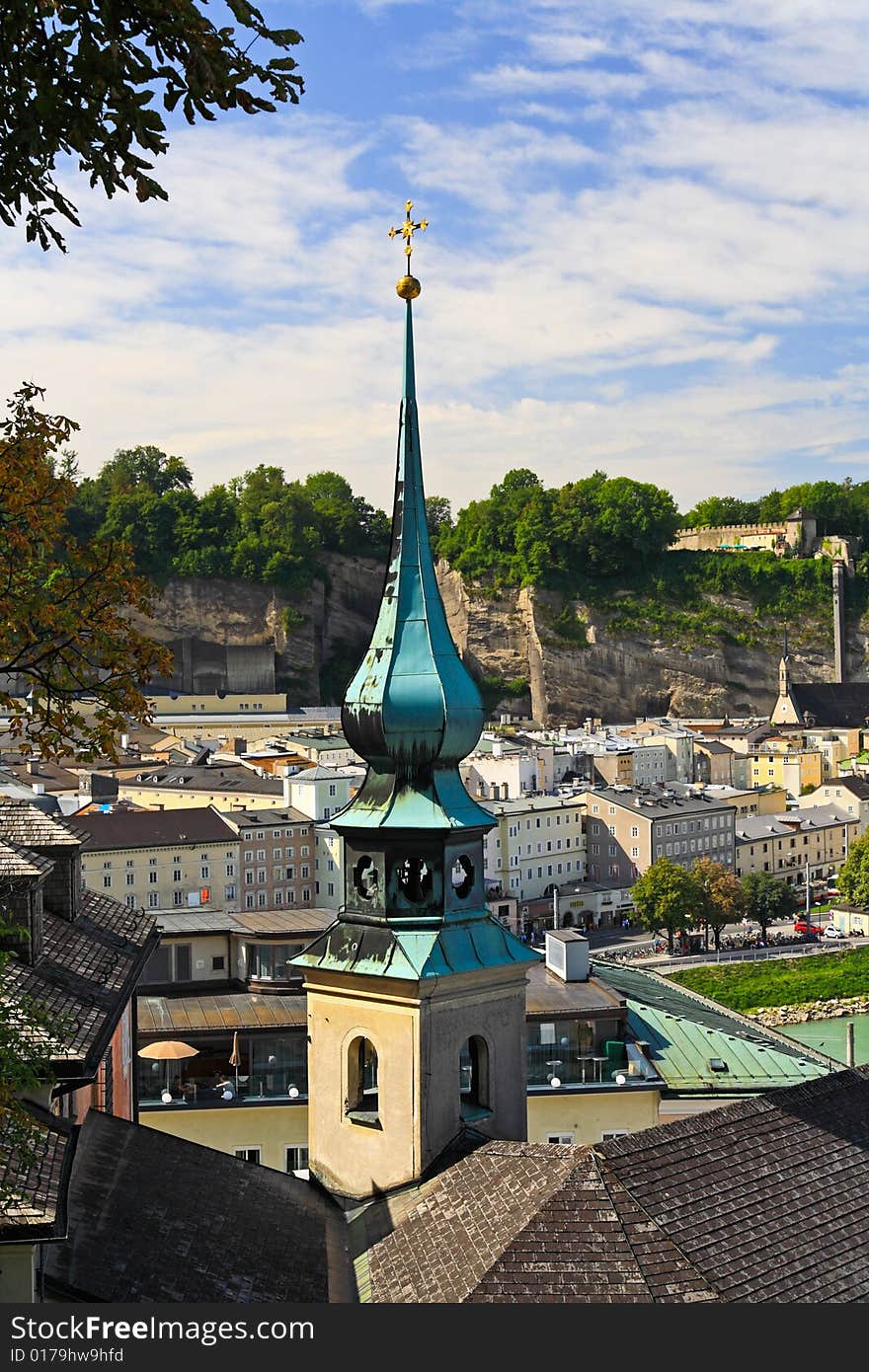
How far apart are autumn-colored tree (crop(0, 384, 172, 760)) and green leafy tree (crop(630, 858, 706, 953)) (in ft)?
172

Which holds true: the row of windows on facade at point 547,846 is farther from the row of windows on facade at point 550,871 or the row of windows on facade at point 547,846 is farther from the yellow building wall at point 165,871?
the yellow building wall at point 165,871

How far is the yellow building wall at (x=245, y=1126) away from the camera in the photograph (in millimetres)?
16422

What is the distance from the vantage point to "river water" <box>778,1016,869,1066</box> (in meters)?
42.8

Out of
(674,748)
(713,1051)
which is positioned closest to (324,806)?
(674,748)

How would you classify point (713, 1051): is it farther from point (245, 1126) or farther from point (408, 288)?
point (408, 288)

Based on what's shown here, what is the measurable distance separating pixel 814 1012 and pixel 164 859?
67.2ft

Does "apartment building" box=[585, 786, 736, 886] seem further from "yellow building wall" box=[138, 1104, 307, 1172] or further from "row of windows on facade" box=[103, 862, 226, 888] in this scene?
"yellow building wall" box=[138, 1104, 307, 1172]

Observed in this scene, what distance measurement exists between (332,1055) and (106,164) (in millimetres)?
7910

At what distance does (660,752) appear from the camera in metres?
80.8

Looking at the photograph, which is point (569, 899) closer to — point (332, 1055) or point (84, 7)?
point (332, 1055)

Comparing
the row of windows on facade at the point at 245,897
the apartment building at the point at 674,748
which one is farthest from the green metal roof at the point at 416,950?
the apartment building at the point at 674,748

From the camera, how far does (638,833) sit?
6500 cm

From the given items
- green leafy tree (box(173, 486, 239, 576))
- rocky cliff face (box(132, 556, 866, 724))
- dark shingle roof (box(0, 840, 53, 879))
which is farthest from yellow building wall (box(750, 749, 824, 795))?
dark shingle roof (box(0, 840, 53, 879))

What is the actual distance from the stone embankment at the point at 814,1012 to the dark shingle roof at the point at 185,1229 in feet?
125
